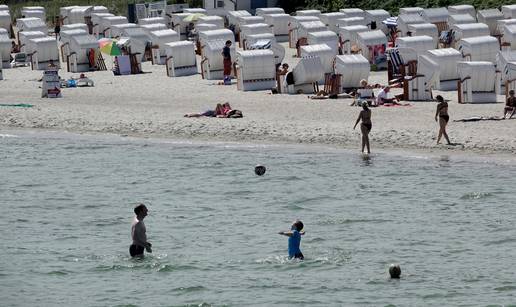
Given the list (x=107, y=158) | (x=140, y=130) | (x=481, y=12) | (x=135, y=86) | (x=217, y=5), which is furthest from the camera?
(x=217, y=5)

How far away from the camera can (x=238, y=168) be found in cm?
3488

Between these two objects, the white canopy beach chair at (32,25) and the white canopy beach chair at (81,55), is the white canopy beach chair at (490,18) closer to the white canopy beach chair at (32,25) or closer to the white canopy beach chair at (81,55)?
the white canopy beach chair at (81,55)

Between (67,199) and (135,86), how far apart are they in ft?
55.8

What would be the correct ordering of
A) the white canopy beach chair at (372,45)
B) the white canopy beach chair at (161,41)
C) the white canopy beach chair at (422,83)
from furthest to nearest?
the white canopy beach chair at (161,41) → the white canopy beach chair at (372,45) → the white canopy beach chair at (422,83)

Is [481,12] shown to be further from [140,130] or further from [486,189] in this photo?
[486,189]

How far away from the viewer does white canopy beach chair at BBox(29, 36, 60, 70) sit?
5497 centimetres

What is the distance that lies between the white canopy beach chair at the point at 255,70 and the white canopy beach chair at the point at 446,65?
226 inches

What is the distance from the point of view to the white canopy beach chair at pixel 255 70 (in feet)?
147

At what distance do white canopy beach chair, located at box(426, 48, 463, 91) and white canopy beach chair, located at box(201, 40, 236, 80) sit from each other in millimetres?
9178

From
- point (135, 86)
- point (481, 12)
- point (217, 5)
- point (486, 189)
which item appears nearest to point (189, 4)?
point (217, 5)

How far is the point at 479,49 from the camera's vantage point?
45.9 m

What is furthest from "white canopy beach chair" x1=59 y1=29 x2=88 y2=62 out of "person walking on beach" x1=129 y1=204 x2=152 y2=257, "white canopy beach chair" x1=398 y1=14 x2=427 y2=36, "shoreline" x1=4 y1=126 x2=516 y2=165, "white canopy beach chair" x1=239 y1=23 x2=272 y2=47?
"person walking on beach" x1=129 y1=204 x2=152 y2=257

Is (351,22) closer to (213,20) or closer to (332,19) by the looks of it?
(332,19)

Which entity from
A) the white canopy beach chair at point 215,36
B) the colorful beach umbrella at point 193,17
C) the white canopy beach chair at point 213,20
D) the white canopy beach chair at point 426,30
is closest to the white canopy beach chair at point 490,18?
the white canopy beach chair at point 426,30
